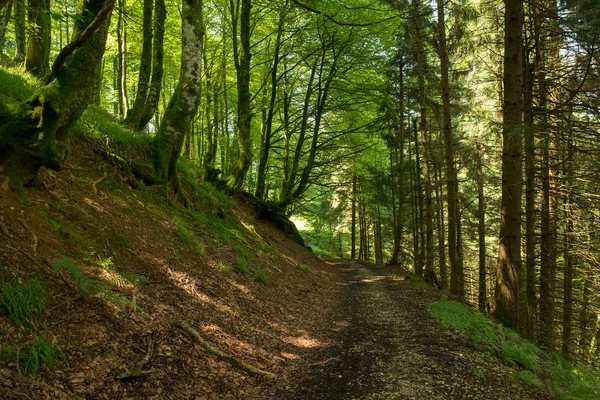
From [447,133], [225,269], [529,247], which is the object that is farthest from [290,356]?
[447,133]

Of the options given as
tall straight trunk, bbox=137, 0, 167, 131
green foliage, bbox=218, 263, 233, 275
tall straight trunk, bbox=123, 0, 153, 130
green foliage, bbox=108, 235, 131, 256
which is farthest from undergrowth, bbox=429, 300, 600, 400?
tall straight trunk, bbox=123, 0, 153, 130

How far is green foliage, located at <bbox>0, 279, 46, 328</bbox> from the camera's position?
2.95 m

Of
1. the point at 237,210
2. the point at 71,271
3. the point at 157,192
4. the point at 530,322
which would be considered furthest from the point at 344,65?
the point at 71,271

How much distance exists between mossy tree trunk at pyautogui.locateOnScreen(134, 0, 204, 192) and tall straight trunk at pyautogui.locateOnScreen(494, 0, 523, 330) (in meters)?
6.55

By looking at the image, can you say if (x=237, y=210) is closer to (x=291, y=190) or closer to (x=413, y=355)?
(x=291, y=190)

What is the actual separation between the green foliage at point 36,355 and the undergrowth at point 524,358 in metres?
5.20

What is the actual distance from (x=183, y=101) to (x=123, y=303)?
188 inches

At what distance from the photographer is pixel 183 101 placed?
742 centimetres

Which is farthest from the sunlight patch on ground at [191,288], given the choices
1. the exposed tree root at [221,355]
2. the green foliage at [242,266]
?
the green foliage at [242,266]

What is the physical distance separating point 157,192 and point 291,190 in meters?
10.6

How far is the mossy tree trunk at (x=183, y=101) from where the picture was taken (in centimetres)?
734

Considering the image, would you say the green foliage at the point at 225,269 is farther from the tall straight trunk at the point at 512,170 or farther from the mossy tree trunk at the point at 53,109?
the tall straight trunk at the point at 512,170

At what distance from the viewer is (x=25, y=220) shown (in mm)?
3990

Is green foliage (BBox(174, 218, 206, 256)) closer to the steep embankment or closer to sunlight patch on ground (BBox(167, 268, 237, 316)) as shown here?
the steep embankment
